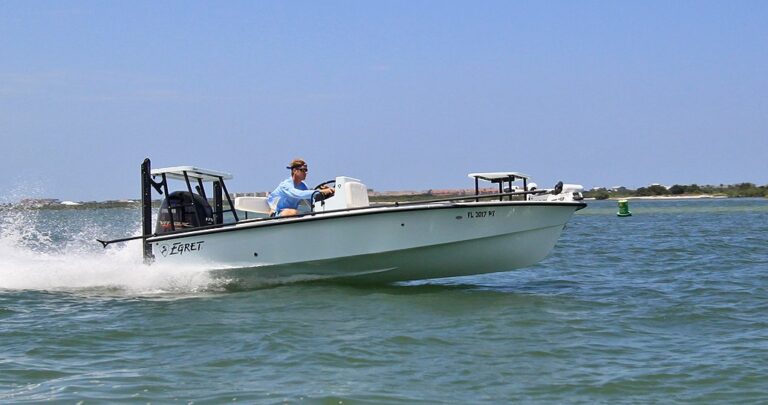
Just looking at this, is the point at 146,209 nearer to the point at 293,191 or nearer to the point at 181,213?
the point at 181,213

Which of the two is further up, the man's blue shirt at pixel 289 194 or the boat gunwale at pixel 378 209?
the man's blue shirt at pixel 289 194

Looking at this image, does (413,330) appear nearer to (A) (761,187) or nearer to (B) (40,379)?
(B) (40,379)

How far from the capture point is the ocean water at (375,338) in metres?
7.52

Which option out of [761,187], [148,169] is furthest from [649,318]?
[761,187]

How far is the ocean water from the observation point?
752 cm

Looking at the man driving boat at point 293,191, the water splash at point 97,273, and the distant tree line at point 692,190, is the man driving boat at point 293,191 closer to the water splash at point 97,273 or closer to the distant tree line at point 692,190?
the water splash at point 97,273

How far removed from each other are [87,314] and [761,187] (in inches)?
4420

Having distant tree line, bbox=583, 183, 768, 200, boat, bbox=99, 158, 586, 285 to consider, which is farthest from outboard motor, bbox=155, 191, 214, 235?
distant tree line, bbox=583, 183, 768, 200

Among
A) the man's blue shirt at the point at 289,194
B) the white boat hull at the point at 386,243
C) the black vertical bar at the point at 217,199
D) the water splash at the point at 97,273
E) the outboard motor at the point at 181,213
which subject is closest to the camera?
the white boat hull at the point at 386,243

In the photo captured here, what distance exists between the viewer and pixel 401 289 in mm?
13453

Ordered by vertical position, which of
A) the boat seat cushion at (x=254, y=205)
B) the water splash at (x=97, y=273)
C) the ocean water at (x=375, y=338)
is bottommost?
the ocean water at (x=375, y=338)

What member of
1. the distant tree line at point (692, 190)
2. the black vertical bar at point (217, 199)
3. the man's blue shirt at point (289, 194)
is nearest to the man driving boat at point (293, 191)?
the man's blue shirt at point (289, 194)

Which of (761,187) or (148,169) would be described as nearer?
(148,169)

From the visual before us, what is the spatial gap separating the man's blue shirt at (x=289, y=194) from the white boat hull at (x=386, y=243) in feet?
1.51
